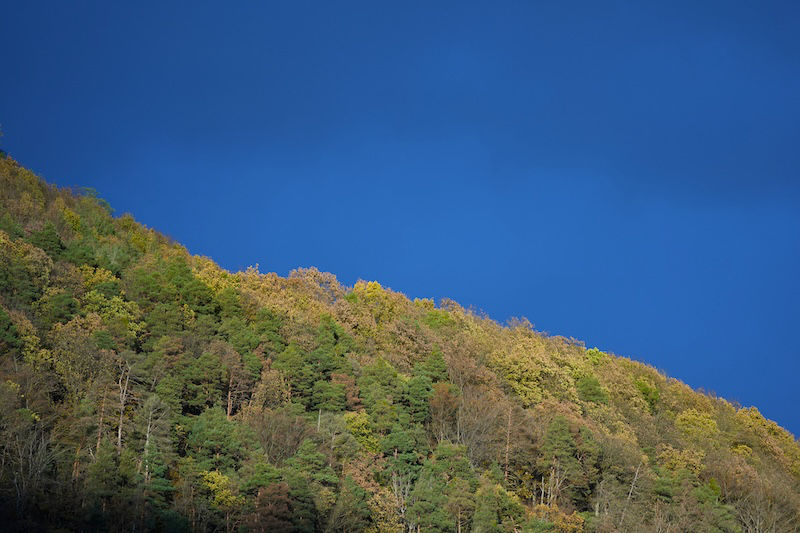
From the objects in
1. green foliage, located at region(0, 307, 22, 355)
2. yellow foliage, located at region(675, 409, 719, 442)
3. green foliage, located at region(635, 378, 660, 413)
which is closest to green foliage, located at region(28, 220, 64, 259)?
green foliage, located at region(0, 307, 22, 355)

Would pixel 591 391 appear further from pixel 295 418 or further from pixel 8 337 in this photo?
pixel 8 337

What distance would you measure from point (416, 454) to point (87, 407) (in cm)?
2219

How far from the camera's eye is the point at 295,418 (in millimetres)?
65250

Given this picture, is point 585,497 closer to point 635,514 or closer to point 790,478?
point 635,514

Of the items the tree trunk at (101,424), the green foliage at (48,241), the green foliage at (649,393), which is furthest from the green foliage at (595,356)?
the tree trunk at (101,424)

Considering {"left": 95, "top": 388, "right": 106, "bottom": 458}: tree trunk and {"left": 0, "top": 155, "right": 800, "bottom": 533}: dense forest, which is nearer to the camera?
{"left": 0, "top": 155, "right": 800, "bottom": 533}: dense forest

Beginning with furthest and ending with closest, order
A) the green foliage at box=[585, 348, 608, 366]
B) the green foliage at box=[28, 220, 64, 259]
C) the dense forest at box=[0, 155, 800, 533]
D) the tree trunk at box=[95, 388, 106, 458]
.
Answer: the green foliage at box=[585, 348, 608, 366]
the green foliage at box=[28, 220, 64, 259]
the tree trunk at box=[95, 388, 106, 458]
the dense forest at box=[0, 155, 800, 533]

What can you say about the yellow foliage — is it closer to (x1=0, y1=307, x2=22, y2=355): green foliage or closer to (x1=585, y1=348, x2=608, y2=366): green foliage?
(x1=585, y1=348, x2=608, y2=366): green foliage

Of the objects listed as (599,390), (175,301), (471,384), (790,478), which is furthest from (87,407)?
(790,478)

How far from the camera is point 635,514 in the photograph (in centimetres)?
6712

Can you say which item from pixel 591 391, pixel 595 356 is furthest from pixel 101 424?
pixel 595 356

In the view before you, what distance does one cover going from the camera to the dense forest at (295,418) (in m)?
54.2

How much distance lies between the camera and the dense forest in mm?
54219

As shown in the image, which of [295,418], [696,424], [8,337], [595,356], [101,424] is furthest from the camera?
[595,356]
